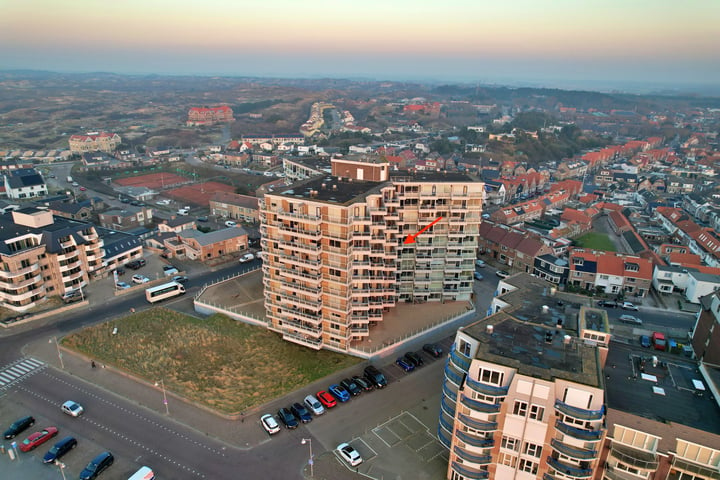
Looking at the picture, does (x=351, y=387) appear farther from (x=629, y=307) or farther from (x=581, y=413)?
(x=629, y=307)

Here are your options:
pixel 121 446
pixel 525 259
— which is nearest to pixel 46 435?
pixel 121 446

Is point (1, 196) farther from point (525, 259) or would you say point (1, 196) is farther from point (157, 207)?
point (525, 259)

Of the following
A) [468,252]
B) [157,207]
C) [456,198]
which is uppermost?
[456,198]

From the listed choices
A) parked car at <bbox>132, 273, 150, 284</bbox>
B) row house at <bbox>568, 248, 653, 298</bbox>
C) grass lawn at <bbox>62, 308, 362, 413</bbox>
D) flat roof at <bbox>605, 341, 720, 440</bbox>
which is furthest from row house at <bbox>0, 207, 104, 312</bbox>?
row house at <bbox>568, 248, 653, 298</bbox>

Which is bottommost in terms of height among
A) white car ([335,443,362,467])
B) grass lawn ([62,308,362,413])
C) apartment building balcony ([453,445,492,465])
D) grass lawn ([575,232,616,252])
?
grass lawn ([575,232,616,252])

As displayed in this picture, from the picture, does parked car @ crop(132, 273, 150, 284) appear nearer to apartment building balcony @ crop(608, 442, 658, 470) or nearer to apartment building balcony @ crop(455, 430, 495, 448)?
apartment building balcony @ crop(455, 430, 495, 448)

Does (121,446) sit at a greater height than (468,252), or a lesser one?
lesser
